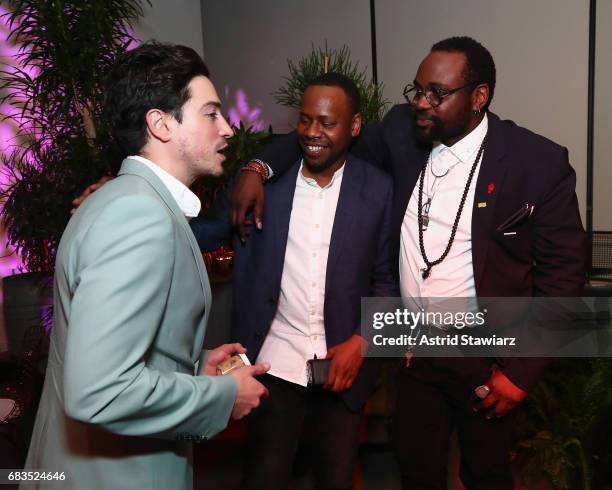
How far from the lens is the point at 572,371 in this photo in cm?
303

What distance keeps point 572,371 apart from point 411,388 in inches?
57.3

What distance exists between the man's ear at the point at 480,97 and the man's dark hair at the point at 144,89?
3.48 feet

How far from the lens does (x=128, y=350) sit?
94 cm

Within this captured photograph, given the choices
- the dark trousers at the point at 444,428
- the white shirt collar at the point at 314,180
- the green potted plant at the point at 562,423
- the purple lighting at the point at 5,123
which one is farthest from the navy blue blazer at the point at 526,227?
the purple lighting at the point at 5,123

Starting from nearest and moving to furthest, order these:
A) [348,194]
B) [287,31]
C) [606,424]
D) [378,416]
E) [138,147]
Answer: [138,147], [606,424], [348,194], [378,416], [287,31]

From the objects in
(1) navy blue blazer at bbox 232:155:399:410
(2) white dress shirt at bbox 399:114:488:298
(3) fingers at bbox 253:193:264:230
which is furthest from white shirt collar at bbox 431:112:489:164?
(3) fingers at bbox 253:193:264:230

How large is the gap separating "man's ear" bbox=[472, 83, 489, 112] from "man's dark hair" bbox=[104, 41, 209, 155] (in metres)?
1.06

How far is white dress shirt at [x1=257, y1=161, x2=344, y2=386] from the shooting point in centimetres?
195

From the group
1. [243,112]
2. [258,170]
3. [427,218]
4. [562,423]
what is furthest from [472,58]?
[243,112]

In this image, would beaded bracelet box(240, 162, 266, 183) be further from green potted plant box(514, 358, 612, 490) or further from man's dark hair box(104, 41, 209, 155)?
green potted plant box(514, 358, 612, 490)

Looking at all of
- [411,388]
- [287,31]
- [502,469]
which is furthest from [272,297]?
[287,31]

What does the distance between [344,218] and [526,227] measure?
589 millimetres

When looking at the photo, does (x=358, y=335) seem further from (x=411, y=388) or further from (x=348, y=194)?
(x=348, y=194)

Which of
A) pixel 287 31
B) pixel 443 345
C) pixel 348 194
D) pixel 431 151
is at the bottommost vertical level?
pixel 443 345
